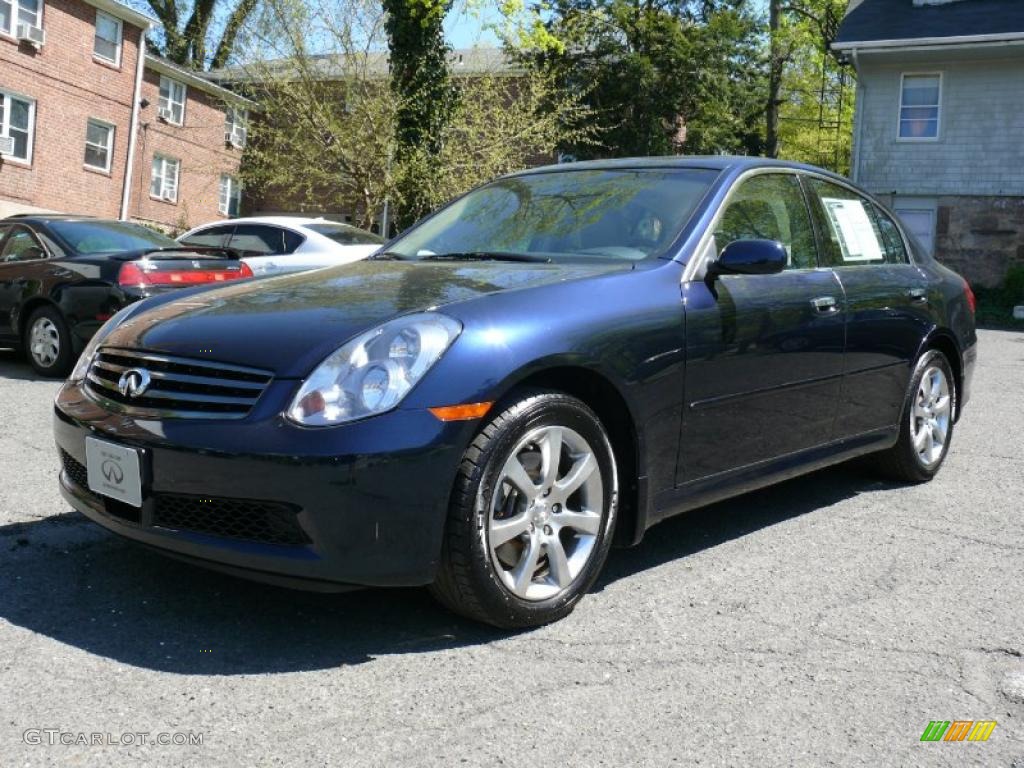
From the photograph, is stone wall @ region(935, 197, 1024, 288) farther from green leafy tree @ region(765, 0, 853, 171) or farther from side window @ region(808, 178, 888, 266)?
side window @ region(808, 178, 888, 266)

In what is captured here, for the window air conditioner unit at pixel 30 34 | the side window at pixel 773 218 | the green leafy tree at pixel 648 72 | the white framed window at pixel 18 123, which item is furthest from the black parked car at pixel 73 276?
the green leafy tree at pixel 648 72

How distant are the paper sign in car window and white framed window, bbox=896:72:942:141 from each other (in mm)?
19162

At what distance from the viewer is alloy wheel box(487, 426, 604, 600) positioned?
305cm

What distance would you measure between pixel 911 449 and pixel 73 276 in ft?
21.7

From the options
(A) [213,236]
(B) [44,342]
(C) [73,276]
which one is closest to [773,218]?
(C) [73,276]

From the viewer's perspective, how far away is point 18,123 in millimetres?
25422

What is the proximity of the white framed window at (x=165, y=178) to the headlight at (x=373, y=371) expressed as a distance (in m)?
30.6

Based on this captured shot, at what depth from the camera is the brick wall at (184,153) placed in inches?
1198

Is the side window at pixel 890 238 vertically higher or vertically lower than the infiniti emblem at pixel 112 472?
higher

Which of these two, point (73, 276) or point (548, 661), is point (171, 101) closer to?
point (73, 276)

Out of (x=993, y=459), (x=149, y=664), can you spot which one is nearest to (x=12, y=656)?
(x=149, y=664)

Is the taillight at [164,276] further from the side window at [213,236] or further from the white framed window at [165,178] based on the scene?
the white framed window at [165,178]

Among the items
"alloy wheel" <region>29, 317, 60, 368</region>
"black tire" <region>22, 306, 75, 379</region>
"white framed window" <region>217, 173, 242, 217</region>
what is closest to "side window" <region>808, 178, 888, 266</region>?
"black tire" <region>22, 306, 75, 379</region>

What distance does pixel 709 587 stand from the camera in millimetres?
3648
